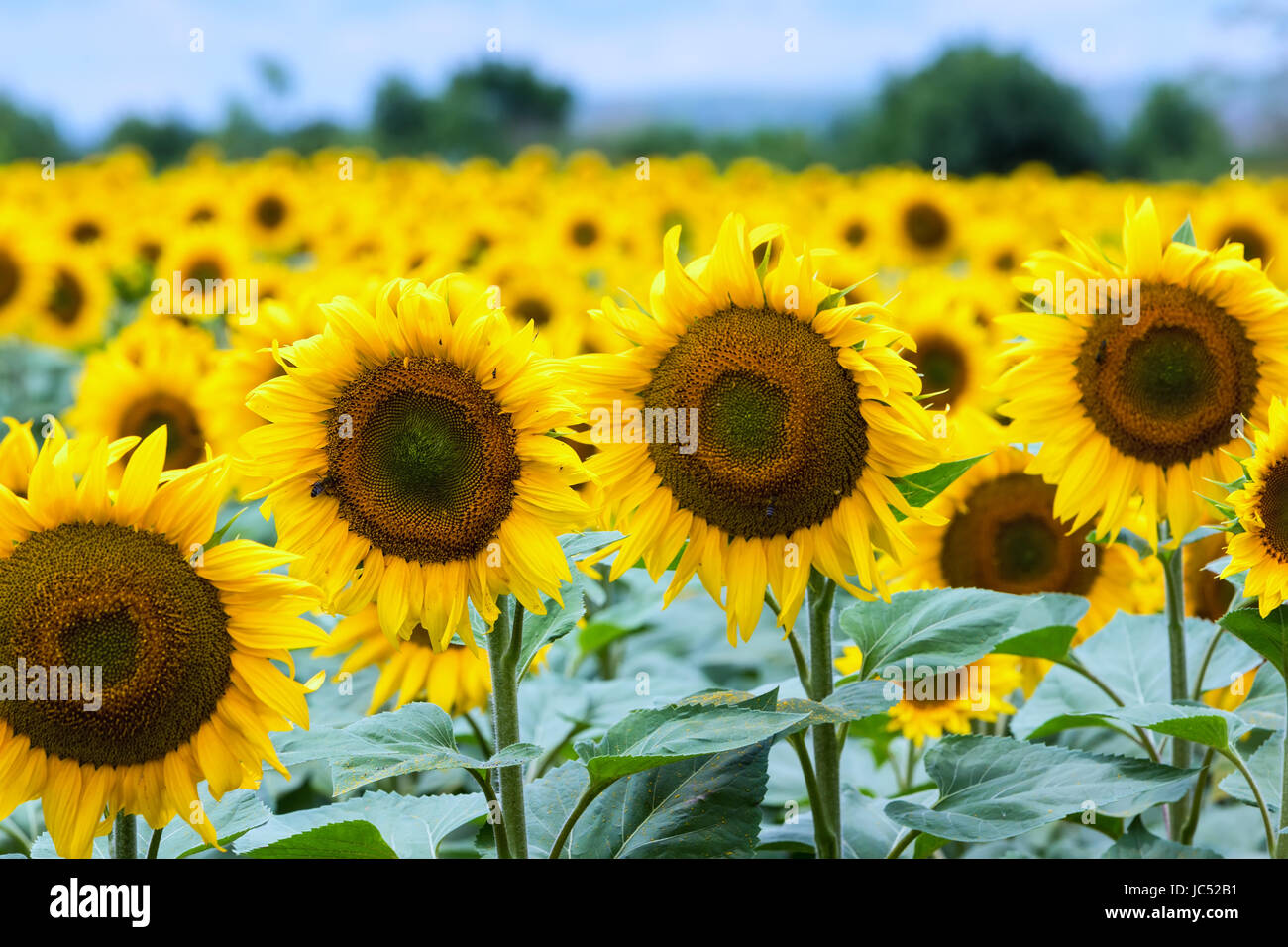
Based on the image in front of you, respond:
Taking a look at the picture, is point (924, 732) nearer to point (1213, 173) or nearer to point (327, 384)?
point (327, 384)

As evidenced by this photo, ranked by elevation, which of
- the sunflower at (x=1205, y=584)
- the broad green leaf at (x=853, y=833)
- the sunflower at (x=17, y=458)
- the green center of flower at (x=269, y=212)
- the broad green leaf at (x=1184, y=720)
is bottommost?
the broad green leaf at (x=853, y=833)

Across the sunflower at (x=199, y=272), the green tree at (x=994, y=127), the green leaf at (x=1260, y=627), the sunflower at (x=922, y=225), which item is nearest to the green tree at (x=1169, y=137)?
the green tree at (x=994, y=127)

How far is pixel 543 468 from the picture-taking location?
6.78 ft

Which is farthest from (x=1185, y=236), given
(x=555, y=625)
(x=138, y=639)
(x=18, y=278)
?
(x=18, y=278)

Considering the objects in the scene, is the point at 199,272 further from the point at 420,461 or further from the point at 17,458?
the point at 420,461

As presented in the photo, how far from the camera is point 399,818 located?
2422 millimetres

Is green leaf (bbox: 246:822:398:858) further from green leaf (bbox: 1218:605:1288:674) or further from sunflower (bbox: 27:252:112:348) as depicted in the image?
sunflower (bbox: 27:252:112:348)

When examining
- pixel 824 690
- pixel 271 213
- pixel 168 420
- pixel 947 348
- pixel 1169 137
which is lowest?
pixel 824 690

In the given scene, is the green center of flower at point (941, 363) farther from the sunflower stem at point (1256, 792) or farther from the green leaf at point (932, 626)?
the sunflower stem at point (1256, 792)

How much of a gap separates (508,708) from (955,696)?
1.39 metres

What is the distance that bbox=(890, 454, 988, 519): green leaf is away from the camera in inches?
87.1

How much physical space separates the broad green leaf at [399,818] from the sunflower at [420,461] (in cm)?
44

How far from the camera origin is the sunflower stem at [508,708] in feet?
7.10

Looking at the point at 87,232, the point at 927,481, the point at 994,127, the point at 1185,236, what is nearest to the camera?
the point at 927,481
